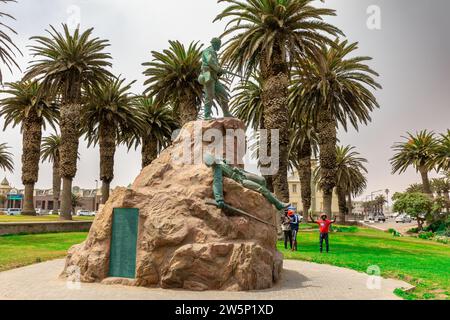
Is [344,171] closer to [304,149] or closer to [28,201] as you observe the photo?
[304,149]

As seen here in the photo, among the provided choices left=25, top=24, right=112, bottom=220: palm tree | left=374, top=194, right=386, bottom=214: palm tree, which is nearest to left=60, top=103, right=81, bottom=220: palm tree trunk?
left=25, top=24, right=112, bottom=220: palm tree

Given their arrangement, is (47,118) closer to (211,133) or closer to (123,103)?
(123,103)

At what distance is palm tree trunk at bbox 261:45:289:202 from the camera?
2134 centimetres

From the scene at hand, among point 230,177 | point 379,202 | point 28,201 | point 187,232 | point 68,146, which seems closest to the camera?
point 187,232

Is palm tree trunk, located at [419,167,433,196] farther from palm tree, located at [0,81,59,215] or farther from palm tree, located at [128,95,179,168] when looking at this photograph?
palm tree, located at [0,81,59,215]

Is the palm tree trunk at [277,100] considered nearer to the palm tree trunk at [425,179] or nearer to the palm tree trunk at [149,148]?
the palm tree trunk at [149,148]

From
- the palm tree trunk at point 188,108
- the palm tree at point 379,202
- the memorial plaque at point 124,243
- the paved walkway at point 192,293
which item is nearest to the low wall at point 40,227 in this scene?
the palm tree trunk at point 188,108

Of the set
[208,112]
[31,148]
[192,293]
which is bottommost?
[192,293]

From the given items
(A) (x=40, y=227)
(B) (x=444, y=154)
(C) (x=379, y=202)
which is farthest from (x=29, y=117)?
(C) (x=379, y=202)

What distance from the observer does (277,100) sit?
839 inches

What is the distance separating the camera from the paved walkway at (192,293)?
24.8 feet

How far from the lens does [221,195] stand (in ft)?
29.9

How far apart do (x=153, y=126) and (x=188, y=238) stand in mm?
30138
